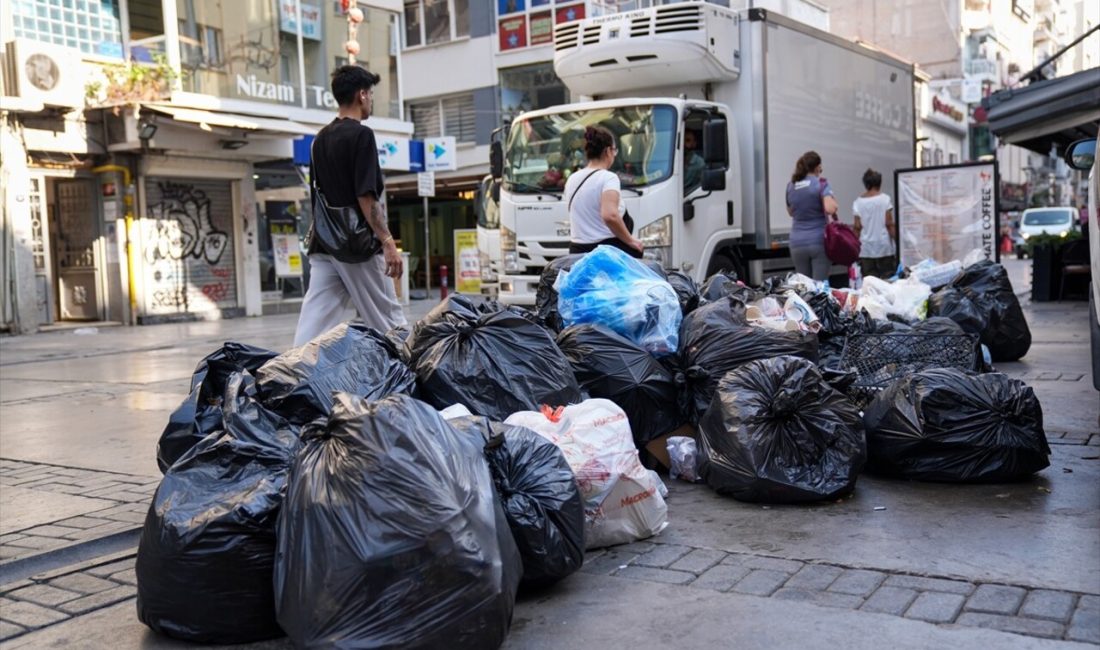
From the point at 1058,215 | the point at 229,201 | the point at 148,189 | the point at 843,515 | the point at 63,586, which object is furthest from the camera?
A: the point at 1058,215

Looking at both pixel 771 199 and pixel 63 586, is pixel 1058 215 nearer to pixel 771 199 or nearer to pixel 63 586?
pixel 771 199

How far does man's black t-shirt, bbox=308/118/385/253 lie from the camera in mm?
5207

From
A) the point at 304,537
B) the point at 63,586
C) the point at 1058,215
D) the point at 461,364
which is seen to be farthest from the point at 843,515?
the point at 1058,215

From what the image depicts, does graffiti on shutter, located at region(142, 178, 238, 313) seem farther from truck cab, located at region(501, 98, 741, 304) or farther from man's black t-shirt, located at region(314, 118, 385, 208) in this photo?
man's black t-shirt, located at region(314, 118, 385, 208)

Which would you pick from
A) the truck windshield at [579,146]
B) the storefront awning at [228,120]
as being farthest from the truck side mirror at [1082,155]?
the storefront awning at [228,120]

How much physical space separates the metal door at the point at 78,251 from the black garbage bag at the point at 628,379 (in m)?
13.7

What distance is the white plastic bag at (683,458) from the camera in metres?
4.42

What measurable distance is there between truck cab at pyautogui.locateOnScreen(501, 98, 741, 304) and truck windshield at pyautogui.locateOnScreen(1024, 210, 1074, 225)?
2812 centimetres

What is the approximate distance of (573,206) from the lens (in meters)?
6.73

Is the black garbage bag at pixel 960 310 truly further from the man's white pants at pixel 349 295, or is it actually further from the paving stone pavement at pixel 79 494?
the paving stone pavement at pixel 79 494

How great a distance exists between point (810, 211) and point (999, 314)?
2463 mm

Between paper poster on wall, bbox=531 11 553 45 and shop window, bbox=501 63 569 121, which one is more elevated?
paper poster on wall, bbox=531 11 553 45

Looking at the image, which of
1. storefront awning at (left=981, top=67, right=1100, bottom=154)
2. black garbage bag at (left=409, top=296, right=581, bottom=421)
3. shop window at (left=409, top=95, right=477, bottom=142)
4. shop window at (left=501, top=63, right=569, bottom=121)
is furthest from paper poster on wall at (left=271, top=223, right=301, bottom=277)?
black garbage bag at (left=409, top=296, right=581, bottom=421)

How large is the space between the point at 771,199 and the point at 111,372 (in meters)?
6.79
